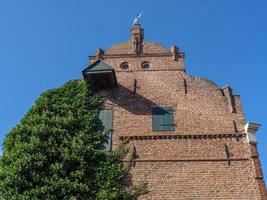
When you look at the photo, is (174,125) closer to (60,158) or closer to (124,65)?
(124,65)

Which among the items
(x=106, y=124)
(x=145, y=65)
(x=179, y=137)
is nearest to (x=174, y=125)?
(x=179, y=137)

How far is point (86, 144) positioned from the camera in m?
11.9

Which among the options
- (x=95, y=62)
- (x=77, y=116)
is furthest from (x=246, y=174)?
(x=95, y=62)

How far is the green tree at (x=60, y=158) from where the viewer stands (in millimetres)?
10539

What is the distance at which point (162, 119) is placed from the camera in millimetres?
13250

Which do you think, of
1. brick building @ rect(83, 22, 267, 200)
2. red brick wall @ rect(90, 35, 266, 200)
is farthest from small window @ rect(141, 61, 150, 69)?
red brick wall @ rect(90, 35, 266, 200)

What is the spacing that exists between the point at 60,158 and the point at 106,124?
8.01ft

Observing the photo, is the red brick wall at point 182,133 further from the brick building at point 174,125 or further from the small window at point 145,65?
the small window at point 145,65

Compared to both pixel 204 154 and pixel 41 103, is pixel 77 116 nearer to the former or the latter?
pixel 41 103

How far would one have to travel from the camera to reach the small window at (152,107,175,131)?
1302cm

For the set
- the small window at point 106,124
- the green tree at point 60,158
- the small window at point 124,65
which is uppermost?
the small window at point 124,65

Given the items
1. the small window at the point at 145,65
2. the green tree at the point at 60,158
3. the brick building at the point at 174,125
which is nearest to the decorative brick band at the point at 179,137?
the brick building at the point at 174,125

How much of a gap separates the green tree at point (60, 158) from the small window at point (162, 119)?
152cm

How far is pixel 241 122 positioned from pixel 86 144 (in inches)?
216
